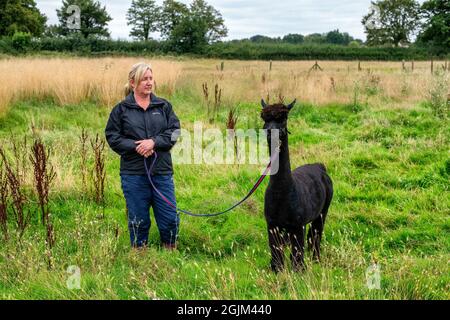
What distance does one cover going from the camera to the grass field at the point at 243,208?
3906mm

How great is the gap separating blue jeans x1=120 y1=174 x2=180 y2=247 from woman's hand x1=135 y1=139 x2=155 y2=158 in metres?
0.31

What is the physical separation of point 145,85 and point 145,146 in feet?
2.16

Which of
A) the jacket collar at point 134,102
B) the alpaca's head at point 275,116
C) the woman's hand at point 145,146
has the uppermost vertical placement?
the jacket collar at point 134,102

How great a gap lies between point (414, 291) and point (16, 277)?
3623mm

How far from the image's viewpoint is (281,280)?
4.00 m

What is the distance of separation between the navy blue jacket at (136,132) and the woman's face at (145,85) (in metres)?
0.11

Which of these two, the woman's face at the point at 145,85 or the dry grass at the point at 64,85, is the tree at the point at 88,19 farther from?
the woman's face at the point at 145,85

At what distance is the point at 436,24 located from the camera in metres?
48.3

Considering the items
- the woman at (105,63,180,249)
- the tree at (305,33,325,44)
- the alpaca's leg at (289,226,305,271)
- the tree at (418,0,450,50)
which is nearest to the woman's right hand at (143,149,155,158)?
the woman at (105,63,180,249)

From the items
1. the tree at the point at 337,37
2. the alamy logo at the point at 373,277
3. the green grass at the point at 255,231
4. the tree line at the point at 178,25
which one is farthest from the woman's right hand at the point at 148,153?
the tree at the point at 337,37

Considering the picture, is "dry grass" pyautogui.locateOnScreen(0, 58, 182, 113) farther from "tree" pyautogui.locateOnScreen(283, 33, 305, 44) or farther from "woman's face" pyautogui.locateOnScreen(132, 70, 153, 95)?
"tree" pyautogui.locateOnScreen(283, 33, 305, 44)

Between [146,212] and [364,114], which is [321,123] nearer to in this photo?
[364,114]

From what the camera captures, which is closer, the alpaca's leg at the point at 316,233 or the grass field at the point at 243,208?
the grass field at the point at 243,208

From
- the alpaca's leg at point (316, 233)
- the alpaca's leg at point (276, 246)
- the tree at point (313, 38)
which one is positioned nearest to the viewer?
the alpaca's leg at point (276, 246)
